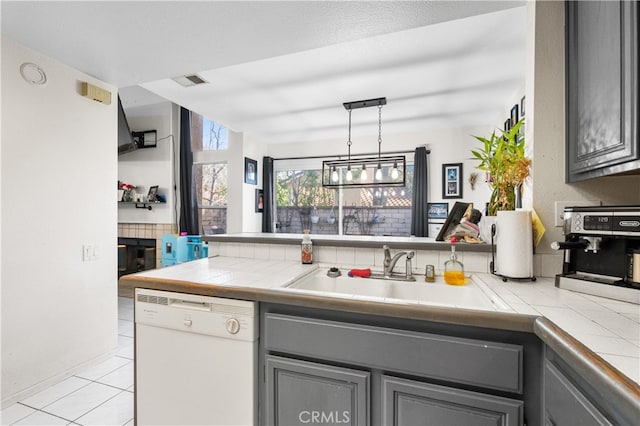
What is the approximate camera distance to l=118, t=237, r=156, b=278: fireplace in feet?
15.4

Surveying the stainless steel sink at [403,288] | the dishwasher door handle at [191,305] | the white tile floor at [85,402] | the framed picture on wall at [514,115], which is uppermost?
the framed picture on wall at [514,115]

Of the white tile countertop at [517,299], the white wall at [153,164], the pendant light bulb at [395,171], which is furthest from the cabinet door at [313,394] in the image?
the white wall at [153,164]

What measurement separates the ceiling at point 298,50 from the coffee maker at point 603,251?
1224mm

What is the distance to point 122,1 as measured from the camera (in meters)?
1.51

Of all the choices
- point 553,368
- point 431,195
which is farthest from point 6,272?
point 431,195

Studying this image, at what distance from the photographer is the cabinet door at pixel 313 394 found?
3.39 feet

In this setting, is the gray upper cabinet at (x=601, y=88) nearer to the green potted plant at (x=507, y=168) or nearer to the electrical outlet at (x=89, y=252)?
the green potted plant at (x=507, y=168)

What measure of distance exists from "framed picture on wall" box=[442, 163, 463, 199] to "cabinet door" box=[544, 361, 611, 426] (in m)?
3.91

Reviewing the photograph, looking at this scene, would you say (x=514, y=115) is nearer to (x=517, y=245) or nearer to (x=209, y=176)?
(x=517, y=245)

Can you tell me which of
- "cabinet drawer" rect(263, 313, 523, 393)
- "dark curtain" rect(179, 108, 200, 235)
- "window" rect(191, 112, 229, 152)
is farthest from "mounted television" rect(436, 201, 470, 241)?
"window" rect(191, 112, 229, 152)

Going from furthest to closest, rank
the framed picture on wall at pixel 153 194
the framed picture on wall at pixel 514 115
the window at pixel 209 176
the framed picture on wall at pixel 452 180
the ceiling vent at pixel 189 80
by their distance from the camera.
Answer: the window at pixel 209 176
the framed picture on wall at pixel 153 194
the framed picture on wall at pixel 452 180
the framed picture on wall at pixel 514 115
the ceiling vent at pixel 189 80

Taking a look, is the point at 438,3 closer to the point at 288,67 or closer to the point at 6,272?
the point at 288,67

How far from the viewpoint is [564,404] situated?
2.40ft

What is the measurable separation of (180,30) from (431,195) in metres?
3.89
